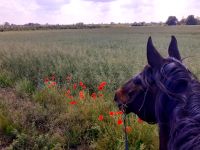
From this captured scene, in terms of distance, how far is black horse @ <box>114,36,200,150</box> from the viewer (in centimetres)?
188

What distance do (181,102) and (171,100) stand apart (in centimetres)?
7

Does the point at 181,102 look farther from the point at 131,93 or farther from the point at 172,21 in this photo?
the point at 172,21

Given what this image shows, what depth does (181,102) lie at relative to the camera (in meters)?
1.98

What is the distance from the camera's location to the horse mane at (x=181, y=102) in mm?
1861

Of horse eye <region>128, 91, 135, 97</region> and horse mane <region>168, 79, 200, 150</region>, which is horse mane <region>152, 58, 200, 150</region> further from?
horse eye <region>128, 91, 135, 97</region>

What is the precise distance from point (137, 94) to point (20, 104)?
189 inches

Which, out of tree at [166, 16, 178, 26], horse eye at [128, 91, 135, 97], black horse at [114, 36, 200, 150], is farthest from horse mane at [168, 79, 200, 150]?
tree at [166, 16, 178, 26]

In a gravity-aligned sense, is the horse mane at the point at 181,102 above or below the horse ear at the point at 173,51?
below

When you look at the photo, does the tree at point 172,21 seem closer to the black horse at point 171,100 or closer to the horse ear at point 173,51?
the horse ear at point 173,51

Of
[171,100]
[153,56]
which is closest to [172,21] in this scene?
[153,56]

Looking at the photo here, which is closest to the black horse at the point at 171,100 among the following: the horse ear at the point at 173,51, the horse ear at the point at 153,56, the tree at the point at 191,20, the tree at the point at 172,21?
the horse ear at the point at 153,56

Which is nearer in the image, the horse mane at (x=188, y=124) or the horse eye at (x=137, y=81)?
the horse mane at (x=188, y=124)

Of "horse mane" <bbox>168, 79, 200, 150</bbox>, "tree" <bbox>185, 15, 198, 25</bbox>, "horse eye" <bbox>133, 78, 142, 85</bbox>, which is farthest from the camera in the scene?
"tree" <bbox>185, 15, 198, 25</bbox>

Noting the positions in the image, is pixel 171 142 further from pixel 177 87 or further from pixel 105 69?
pixel 105 69
